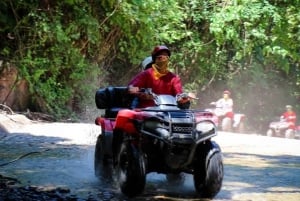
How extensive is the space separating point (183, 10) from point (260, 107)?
894 cm

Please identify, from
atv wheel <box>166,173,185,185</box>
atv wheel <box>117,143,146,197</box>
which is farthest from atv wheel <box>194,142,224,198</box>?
atv wheel <box>166,173,185,185</box>

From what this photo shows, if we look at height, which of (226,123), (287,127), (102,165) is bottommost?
(287,127)

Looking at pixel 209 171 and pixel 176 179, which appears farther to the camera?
pixel 176 179

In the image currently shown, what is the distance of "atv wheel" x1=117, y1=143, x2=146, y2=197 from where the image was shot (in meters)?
5.18

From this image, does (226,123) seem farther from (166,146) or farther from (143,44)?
(166,146)

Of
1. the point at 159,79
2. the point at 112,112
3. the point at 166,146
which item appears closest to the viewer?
the point at 166,146

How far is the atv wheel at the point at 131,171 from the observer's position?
518 centimetres

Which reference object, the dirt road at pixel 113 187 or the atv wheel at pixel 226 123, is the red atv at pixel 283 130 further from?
the dirt road at pixel 113 187

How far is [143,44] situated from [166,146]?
1256 cm

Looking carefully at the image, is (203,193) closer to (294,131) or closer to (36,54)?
(36,54)

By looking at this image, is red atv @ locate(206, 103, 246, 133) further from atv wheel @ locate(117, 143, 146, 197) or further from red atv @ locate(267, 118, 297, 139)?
atv wheel @ locate(117, 143, 146, 197)

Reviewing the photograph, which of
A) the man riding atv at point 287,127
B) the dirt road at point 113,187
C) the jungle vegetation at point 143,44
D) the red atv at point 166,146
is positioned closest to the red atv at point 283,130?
the man riding atv at point 287,127

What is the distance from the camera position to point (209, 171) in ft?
17.3

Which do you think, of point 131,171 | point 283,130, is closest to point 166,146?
point 131,171
